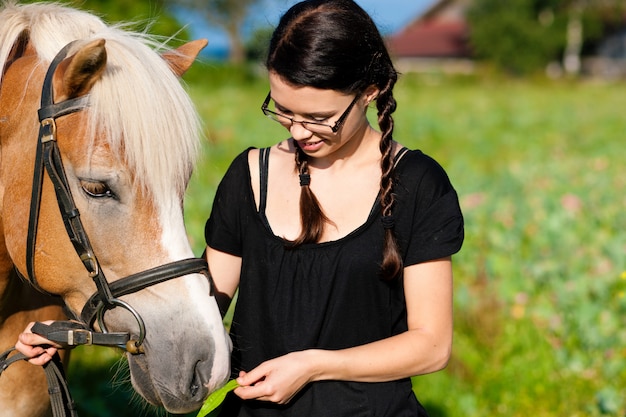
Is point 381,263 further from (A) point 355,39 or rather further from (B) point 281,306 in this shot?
(A) point 355,39

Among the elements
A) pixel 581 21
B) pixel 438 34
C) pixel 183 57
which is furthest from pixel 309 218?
pixel 438 34

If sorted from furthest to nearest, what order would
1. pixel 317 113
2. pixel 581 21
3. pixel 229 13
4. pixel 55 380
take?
→ pixel 581 21 < pixel 229 13 < pixel 55 380 < pixel 317 113

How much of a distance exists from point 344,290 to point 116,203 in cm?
70

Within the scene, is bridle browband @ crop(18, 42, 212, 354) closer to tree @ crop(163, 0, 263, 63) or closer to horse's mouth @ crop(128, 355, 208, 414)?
horse's mouth @ crop(128, 355, 208, 414)

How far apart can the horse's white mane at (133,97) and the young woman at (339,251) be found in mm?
283

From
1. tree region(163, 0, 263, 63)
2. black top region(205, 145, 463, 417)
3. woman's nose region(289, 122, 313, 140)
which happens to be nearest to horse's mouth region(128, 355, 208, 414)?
black top region(205, 145, 463, 417)

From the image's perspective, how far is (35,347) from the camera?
2270 millimetres

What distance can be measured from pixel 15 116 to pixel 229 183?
665 mm

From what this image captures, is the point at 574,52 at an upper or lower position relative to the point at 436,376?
lower

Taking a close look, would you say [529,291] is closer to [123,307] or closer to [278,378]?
[278,378]

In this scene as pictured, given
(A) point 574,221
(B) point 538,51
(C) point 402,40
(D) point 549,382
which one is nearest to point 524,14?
(B) point 538,51

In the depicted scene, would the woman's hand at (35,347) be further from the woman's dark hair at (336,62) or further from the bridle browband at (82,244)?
the woman's dark hair at (336,62)

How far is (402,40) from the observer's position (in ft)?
196

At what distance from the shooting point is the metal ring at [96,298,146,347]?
202cm
